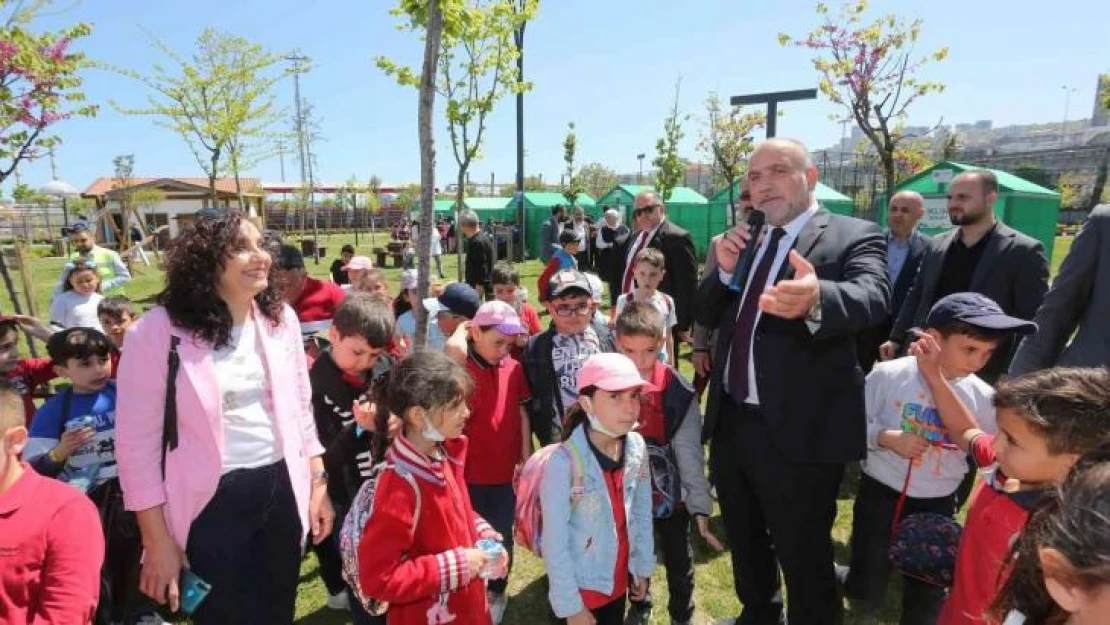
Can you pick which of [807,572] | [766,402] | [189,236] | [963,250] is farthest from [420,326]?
[963,250]

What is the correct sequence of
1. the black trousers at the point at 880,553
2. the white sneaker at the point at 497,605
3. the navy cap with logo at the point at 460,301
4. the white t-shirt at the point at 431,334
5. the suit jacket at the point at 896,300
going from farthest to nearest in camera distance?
the suit jacket at the point at 896,300 → the white t-shirt at the point at 431,334 → the navy cap with logo at the point at 460,301 → the white sneaker at the point at 497,605 → the black trousers at the point at 880,553

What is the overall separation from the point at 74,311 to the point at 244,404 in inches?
187

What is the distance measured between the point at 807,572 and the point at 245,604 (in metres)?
2.16

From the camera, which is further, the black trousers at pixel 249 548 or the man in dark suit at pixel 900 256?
the man in dark suit at pixel 900 256

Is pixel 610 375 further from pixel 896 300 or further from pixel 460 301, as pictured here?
pixel 896 300

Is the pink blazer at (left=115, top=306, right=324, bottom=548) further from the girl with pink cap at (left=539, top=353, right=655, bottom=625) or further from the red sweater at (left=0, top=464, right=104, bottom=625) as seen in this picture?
the girl with pink cap at (left=539, top=353, right=655, bottom=625)

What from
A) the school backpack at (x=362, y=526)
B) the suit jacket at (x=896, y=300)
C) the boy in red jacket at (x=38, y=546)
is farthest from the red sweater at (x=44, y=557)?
the suit jacket at (x=896, y=300)

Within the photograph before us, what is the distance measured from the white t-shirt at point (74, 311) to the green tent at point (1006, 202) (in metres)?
13.4

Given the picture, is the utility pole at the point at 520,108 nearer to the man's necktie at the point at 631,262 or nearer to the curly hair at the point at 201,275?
the man's necktie at the point at 631,262

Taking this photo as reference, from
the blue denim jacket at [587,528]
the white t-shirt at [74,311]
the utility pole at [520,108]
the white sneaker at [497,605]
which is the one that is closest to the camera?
the blue denim jacket at [587,528]

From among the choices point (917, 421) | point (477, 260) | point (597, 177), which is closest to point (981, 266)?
point (917, 421)

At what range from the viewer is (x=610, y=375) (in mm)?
2273

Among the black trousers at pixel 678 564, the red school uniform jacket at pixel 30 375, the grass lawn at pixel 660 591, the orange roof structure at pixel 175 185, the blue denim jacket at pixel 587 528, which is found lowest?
the grass lawn at pixel 660 591

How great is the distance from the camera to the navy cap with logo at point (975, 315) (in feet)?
7.93
